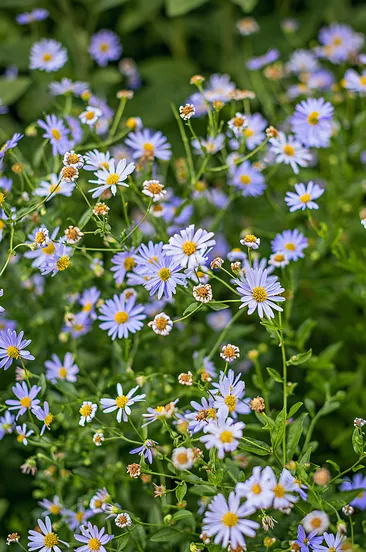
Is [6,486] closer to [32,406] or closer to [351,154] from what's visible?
[32,406]

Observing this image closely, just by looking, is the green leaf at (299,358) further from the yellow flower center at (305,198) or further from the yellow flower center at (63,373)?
the yellow flower center at (63,373)

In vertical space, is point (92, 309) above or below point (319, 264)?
above

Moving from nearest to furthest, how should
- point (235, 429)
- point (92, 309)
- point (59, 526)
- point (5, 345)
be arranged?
point (235, 429) < point (5, 345) < point (59, 526) < point (92, 309)

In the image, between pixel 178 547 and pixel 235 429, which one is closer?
pixel 235 429

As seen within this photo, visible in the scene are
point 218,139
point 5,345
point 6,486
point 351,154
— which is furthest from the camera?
point 351,154

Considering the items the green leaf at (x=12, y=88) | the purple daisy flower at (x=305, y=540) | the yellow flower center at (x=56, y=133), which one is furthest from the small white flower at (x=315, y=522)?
the green leaf at (x=12, y=88)

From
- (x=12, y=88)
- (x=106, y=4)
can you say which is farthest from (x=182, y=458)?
(x=106, y=4)

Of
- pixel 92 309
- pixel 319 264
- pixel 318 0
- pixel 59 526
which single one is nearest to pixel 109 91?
pixel 318 0

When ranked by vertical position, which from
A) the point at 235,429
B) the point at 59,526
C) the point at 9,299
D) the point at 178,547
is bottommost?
the point at 178,547
